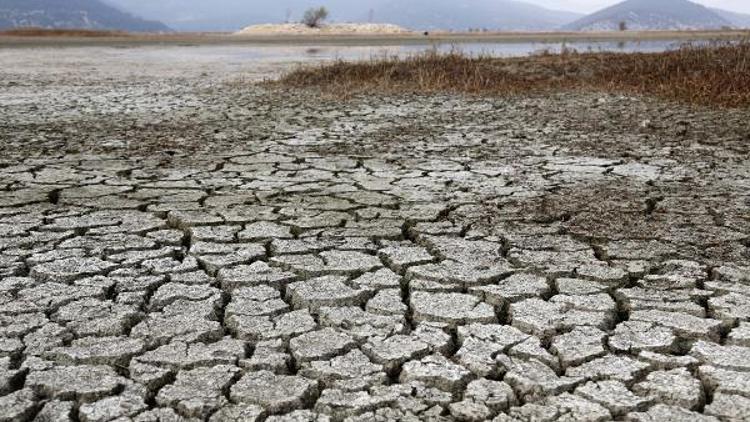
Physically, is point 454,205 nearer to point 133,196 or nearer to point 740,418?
point 133,196

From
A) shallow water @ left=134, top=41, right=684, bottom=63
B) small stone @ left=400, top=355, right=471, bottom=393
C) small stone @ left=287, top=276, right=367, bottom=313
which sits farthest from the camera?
shallow water @ left=134, top=41, right=684, bottom=63

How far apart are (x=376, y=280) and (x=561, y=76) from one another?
10663 millimetres

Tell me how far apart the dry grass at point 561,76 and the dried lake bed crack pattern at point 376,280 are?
10.8 ft

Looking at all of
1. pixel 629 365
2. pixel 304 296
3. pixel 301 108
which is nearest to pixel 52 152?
pixel 301 108

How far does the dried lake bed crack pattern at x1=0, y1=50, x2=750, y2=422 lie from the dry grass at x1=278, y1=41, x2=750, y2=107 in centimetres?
328

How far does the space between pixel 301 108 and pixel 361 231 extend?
565 cm

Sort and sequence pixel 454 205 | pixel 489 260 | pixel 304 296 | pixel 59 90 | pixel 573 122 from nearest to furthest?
pixel 304 296, pixel 489 260, pixel 454 205, pixel 573 122, pixel 59 90

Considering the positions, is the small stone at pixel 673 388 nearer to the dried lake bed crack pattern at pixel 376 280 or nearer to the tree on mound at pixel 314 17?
the dried lake bed crack pattern at pixel 376 280

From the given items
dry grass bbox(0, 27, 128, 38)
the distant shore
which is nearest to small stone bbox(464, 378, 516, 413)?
the distant shore

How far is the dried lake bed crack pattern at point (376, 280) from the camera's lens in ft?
8.27

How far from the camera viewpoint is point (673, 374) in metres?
2.61

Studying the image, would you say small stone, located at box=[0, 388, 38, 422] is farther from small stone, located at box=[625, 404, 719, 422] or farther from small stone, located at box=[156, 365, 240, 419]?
small stone, located at box=[625, 404, 719, 422]

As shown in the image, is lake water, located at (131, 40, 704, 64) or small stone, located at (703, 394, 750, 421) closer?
small stone, located at (703, 394, 750, 421)

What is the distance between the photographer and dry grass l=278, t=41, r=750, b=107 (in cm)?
1042
